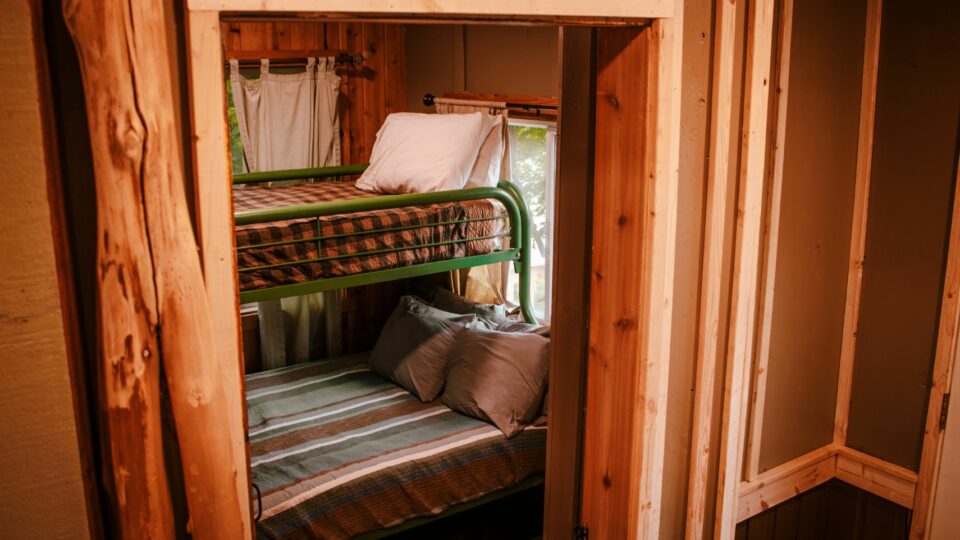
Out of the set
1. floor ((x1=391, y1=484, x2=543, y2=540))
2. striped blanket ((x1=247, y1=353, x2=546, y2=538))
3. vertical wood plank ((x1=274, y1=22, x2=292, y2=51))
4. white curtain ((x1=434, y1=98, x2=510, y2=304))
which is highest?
vertical wood plank ((x1=274, y1=22, x2=292, y2=51))

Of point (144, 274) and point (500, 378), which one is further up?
point (144, 274)

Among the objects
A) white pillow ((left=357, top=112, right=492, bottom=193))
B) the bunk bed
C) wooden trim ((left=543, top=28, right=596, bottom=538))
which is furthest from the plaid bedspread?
wooden trim ((left=543, top=28, right=596, bottom=538))

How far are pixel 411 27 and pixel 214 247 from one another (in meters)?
4.09

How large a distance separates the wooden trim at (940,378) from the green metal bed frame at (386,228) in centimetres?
192

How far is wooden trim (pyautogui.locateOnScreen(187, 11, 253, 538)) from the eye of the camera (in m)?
1.16

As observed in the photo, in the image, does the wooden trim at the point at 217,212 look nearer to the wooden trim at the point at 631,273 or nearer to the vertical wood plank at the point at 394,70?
the wooden trim at the point at 631,273

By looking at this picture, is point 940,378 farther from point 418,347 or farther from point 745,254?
point 418,347

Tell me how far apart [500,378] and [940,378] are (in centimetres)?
159

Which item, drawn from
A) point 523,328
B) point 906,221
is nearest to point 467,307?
point 523,328

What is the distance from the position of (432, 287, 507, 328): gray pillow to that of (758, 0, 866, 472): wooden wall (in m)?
1.52

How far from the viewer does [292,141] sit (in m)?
4.68

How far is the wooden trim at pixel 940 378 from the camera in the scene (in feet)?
7.39

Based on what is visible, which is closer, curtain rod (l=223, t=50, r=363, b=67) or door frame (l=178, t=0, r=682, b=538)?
door frame (l=178, t=0, r=682, b=538)

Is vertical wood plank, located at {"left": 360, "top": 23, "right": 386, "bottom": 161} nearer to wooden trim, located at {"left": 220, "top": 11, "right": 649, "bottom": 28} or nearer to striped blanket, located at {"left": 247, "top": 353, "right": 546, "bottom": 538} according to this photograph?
striped blanket, located at {"left": 247, "top": 353, "right": 546, "bottom": 538}
